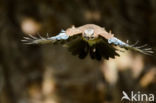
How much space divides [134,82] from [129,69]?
175mm

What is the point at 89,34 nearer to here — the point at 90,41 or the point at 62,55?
the point at 90,41

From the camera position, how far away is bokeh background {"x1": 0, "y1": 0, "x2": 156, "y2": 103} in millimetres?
4617

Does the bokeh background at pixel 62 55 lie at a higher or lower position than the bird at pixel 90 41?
higher

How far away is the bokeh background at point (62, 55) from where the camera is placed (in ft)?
15.1

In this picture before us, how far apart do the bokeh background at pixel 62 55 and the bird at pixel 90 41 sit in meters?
2.97

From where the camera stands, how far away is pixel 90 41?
1426 mm

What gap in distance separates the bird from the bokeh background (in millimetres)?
2972

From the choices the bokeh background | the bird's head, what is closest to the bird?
the bird's head

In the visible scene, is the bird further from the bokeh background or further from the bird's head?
the bokeh background

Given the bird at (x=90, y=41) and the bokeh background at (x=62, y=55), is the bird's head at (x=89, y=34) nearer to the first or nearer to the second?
the bird at (x=90, y=41)

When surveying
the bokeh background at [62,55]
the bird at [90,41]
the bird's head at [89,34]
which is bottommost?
the bird's head at [89,34]

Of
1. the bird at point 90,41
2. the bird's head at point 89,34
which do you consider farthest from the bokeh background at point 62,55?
the bird's head at point 89,34

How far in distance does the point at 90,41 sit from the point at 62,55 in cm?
326

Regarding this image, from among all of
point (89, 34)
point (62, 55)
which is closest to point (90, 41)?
point (89, 34)
